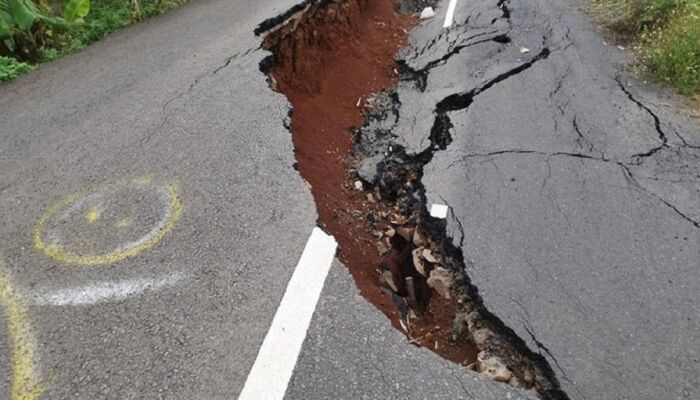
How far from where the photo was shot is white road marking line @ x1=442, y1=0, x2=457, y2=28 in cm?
781

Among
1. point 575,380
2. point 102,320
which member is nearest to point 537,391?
point 575,380

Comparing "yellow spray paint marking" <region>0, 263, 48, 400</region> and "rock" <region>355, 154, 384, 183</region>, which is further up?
"yellow spray paint marking" <region>0, 263, 48, 400</region>

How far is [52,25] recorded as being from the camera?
645cm

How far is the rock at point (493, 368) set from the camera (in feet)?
8.50

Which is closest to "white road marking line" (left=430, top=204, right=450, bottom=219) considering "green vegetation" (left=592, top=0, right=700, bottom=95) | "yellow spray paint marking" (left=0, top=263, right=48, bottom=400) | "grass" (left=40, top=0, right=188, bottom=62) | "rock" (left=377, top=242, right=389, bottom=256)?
"rock" (left=377, top=242, right=389, bottom=256)

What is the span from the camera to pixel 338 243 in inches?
132

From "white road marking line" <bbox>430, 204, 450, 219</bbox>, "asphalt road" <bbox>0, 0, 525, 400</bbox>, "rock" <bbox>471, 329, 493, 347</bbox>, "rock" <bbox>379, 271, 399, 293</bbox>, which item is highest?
"asphalt road" <bbox>0, 0, 525, 400</bbox>

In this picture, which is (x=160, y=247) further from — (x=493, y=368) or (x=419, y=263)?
(x=493, y=368)

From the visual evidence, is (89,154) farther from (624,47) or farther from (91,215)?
(624,47)

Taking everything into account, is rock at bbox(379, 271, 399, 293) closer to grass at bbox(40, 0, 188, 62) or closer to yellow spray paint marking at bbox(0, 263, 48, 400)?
yellow spray paint marking at bbox(0, 263, 48, 400)

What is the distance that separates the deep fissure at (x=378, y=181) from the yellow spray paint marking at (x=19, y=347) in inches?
68.1

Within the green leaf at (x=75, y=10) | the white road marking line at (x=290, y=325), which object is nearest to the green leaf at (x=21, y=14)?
the green leaf at (x=75, y=10)

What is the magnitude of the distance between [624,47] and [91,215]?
6.15m

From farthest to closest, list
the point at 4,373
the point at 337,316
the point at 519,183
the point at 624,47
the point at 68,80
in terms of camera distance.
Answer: the point at 624,47, the point at 68,80, the point at 519,183, the point at 337,316, the point at 4,373
